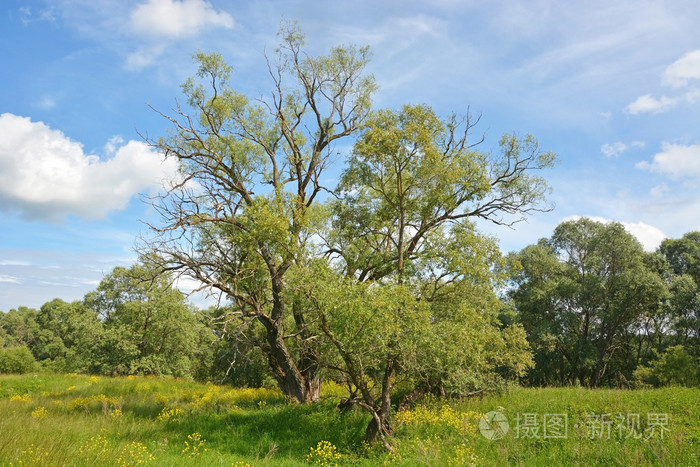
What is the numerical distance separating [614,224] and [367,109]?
22.8 meters

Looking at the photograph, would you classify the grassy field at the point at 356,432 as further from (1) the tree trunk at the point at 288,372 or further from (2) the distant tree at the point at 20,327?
(2) the distant tree at the point at 20,327

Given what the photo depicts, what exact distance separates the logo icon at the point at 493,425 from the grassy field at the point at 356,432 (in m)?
0.05

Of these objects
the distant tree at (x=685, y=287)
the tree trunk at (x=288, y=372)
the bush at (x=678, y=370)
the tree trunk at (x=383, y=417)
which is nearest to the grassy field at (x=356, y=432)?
the tree trunk at (x=383, y=417)

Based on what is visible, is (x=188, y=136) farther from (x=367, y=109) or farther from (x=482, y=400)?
(x=482, y=400)

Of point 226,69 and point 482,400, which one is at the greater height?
point 226,69

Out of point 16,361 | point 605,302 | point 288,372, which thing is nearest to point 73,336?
point 16,361

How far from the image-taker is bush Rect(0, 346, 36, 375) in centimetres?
4162

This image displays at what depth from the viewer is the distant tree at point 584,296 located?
29688 millimetres

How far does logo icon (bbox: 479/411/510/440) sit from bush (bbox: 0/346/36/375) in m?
46.7

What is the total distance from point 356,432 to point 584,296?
25.2 meters

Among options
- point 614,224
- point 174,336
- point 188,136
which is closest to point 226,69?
point 188,136

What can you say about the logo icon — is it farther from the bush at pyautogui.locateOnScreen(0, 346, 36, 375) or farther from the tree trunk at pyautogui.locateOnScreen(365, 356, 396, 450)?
the bush at pyautogui.locateOnScreen(0, 346, 36, 375)

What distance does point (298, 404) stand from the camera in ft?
54.1

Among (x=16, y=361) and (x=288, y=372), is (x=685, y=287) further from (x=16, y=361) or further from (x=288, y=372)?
(x=16, y=361)
